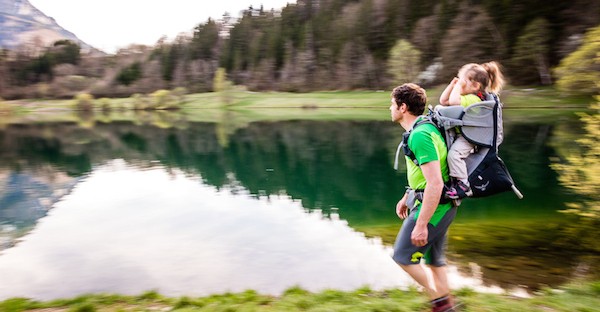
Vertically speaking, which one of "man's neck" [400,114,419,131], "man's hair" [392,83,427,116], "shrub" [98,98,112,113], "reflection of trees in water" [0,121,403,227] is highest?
"man's hair" [392,83,427,116]

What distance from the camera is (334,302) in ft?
25.5

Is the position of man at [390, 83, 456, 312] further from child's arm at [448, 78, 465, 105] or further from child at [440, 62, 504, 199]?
child's arm at [448, 78, 465, 105]

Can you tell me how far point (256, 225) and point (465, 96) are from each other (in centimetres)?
1351

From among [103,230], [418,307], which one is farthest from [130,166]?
[418,307]

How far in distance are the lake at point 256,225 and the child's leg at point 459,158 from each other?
5.94 metres

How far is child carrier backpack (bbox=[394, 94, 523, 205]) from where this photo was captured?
523cm

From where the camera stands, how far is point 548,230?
1484cm

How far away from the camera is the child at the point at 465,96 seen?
524 cm

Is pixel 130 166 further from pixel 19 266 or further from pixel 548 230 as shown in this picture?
pixel 548 230

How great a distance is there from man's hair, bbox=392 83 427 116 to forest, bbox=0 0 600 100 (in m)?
42.2

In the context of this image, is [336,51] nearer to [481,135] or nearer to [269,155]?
[269,155]

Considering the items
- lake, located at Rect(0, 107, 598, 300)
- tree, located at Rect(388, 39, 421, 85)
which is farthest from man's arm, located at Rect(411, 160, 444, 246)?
tree, located at Rect(388, 39, 421, 85)

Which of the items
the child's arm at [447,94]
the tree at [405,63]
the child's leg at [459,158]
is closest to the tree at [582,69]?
the child's arm at [447,94]

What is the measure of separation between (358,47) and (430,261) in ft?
402
